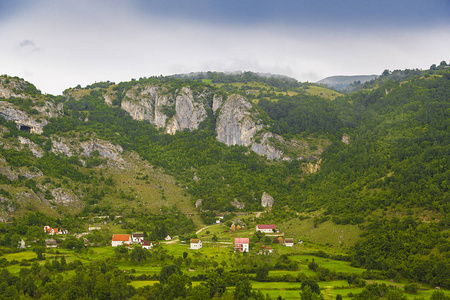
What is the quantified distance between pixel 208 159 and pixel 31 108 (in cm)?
6721

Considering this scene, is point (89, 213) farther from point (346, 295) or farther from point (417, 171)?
point (417, 171)

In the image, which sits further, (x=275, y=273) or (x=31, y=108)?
(x=31, y=108)

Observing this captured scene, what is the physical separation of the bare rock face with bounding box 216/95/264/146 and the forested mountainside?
47 centimetres

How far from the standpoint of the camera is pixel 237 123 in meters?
167

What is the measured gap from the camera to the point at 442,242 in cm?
7362

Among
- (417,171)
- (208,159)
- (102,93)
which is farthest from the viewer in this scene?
(102,93)

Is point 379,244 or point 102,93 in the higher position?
point 102,93

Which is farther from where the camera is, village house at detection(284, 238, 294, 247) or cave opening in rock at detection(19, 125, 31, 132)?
cave opening in rock at detection(19, 125, 31, 132)

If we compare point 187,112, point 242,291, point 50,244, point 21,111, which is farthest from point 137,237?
point 187,112

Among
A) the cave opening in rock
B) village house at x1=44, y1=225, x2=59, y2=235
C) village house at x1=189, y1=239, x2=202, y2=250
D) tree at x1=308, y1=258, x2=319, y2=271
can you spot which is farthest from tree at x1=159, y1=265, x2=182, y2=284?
the cave opening in rock

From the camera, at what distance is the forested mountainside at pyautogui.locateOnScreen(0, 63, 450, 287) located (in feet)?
295

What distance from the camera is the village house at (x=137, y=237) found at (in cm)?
9594

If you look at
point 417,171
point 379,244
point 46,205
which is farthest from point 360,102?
point 46,205

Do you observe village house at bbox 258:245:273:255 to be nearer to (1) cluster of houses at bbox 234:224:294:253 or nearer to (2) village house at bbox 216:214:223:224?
(1) cluster of houses at bbox 234:224:294:253
